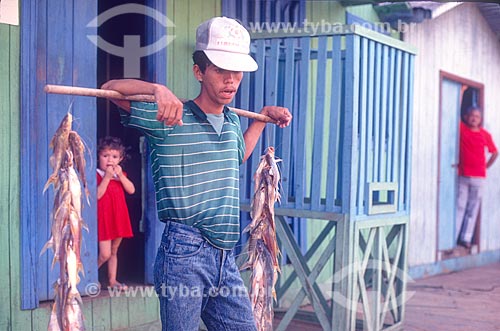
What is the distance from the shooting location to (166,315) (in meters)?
3.14

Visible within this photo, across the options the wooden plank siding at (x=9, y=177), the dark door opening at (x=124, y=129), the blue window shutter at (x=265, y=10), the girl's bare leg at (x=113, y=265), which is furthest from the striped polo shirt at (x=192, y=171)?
the blue window shutter at (x=265, y=10)

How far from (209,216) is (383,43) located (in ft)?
11.1

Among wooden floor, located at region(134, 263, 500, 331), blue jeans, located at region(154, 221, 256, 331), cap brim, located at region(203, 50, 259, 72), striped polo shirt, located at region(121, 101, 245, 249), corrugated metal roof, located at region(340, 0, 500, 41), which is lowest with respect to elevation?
wooden floor, located at region(134, 263, 500, 331)

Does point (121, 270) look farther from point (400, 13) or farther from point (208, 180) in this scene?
point (400, 13)

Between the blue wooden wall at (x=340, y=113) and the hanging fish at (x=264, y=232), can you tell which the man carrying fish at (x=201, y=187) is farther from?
Answer: the blue wooden wall at (x=340, y=113)

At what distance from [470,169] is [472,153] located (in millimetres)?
238

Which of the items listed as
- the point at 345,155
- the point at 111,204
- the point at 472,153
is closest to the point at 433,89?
the point at 472,153

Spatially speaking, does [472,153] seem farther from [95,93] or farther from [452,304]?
[95,93]

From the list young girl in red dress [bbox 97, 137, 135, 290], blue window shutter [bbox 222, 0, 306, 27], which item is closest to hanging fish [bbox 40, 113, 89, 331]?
young girl in red dress [bbox 97, 137, 135, 290]

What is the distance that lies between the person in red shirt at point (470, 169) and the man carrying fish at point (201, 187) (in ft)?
27.0

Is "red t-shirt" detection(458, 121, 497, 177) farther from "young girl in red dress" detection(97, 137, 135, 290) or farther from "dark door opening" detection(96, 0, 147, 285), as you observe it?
"young girl in red dress" detection(97, 137, 135, 290)

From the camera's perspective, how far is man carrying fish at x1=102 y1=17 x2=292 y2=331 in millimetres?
3115

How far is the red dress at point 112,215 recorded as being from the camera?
19.0ft

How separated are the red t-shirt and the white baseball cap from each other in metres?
8.30
